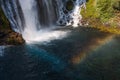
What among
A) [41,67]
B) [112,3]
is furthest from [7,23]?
[112,3]

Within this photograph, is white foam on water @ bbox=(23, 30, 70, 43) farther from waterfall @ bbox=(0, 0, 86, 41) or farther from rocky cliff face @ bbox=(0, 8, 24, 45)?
rocky cliff face @ bbox=(0, 8, 24, 45)

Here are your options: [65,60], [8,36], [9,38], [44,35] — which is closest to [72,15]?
[44,35]

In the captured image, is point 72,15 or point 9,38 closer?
point 9,38

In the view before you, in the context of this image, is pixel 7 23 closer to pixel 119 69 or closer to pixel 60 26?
pixel 60 26

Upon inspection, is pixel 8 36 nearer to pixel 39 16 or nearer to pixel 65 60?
pixel 65 60

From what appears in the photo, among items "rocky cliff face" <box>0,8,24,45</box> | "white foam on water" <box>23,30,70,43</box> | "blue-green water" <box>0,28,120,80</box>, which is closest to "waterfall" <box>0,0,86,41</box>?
"white foam on water" <box>23,30,70,43</box>

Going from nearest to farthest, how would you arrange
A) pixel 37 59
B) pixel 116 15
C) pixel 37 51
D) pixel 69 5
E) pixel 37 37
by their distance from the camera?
1. pixel 37 59
2. pixel 37 51
3. pixel 37 37
4. pixel 116 15
5. pixel 69 5
